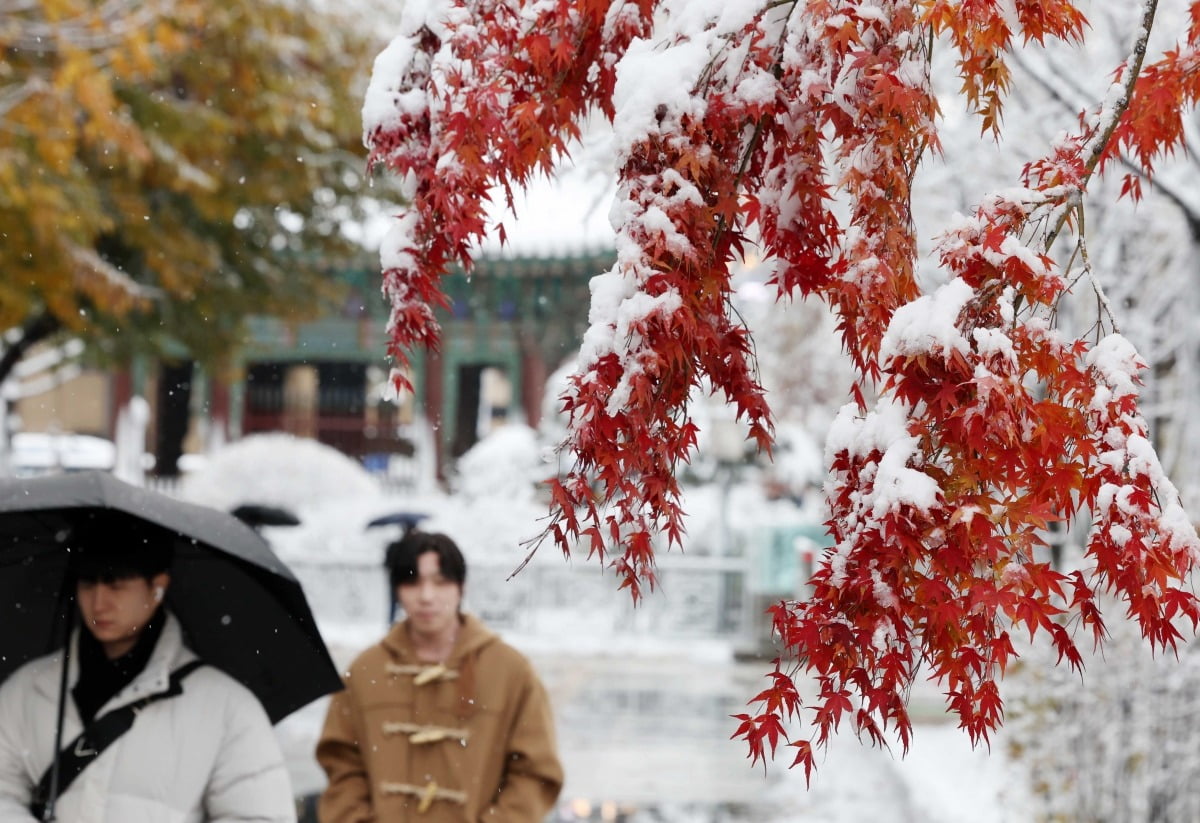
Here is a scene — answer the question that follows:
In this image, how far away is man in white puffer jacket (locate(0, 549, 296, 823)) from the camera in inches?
113

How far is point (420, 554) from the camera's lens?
3.65m

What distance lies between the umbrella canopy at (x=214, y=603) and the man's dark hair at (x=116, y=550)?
19 millimetres

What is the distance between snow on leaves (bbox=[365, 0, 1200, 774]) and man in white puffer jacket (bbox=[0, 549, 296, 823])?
1.01 meters

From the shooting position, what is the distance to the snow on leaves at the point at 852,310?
190 cm

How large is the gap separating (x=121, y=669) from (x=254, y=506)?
19.9 feet

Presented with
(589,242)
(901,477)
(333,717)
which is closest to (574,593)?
(589,242)

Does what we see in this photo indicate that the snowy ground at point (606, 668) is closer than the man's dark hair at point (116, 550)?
No

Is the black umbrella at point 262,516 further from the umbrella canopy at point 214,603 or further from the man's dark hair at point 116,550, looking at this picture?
the man's dark hair at point 116,550

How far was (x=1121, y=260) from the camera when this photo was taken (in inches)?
360

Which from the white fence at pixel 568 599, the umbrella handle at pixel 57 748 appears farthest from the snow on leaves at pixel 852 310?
the white fence at pixel 568 599

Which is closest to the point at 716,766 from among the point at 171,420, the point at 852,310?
the point at 852,310

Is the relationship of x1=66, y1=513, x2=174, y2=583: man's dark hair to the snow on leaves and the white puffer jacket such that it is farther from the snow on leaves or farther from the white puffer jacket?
the snow on leaves

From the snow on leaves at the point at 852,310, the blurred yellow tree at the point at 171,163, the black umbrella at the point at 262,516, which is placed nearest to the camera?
the snow on leaves at the point at 852,310

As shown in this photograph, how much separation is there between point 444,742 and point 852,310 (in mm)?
2112
